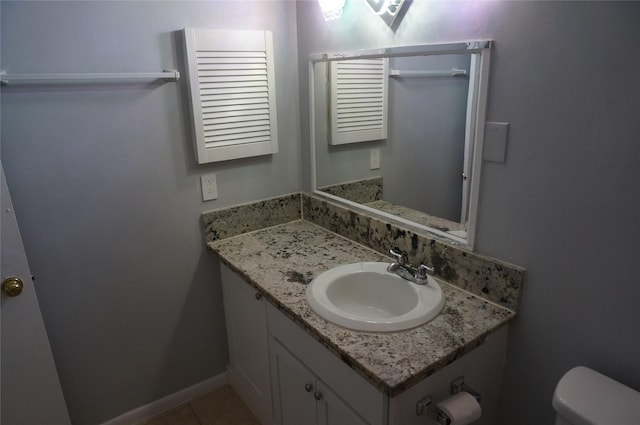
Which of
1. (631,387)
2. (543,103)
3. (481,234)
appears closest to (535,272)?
(481,234)

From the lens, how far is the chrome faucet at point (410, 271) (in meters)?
1.44

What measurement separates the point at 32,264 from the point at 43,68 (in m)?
0.71

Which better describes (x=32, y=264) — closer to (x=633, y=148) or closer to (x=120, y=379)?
(x=120, y=379)

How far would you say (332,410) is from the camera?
1310 mm

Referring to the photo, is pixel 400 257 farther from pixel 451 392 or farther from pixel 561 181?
pixel 561 181

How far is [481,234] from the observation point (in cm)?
136

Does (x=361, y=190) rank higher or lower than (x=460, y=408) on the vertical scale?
higher

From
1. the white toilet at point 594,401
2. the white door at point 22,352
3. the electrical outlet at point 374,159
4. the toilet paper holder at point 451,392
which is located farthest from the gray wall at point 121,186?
the white toilet at point 594,401

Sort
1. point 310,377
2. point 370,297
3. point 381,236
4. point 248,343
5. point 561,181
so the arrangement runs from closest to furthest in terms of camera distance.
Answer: point 561,181
point 310,377
point 370,297
point 381,236
point 248,343

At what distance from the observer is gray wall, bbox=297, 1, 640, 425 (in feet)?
3.27

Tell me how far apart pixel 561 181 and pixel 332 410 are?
0.94 metres

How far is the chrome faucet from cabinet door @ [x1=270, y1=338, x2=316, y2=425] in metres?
0.46

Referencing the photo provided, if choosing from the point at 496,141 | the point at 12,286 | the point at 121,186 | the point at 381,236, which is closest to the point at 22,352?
the point at 12,286

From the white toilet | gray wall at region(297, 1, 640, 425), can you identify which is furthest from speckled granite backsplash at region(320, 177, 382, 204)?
the white toilet
